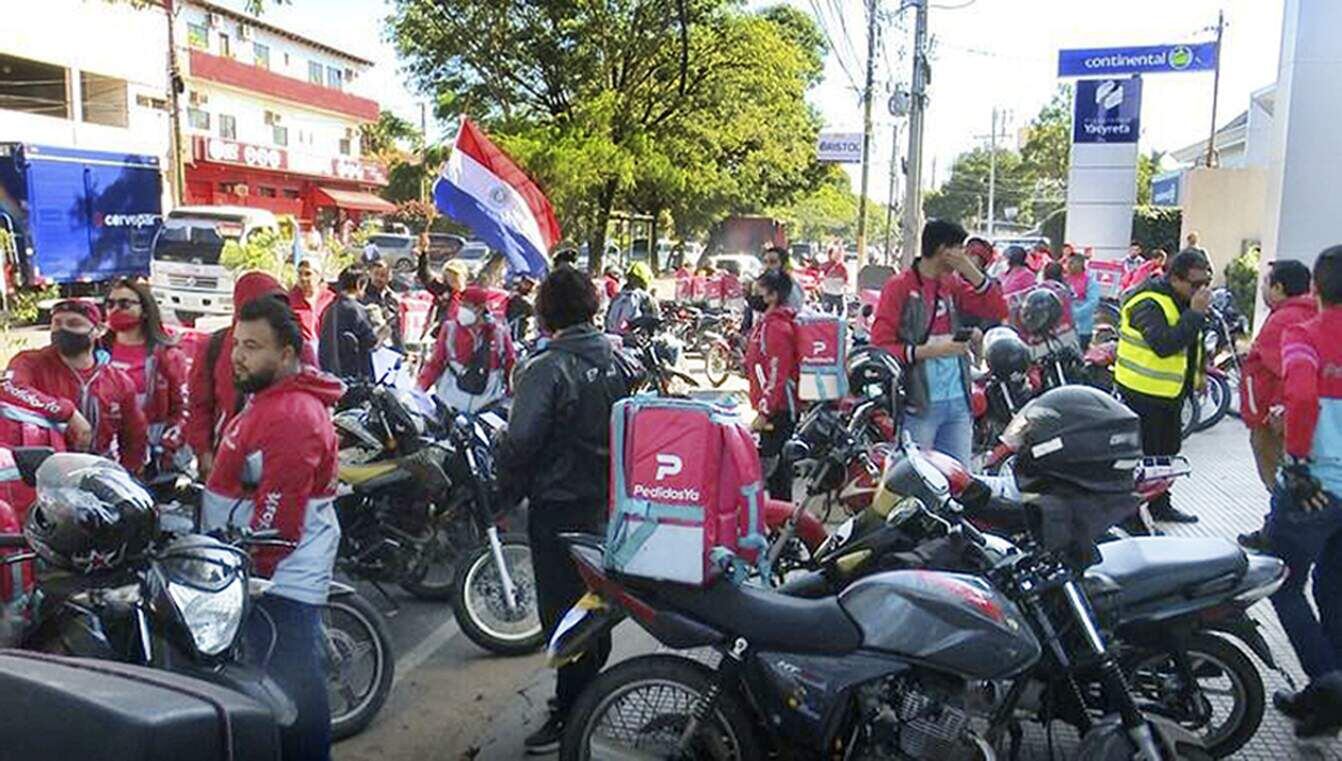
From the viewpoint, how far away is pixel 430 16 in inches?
824

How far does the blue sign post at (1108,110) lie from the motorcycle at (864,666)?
20718 millimetres

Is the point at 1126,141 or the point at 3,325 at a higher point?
the point at 1126,141

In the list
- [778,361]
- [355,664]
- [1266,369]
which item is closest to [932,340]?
[778,361]

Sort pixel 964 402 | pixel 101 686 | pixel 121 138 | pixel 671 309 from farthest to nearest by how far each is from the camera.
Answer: pixel 121 138 < pixel 671 309 < pixel 964 402 < pixel 101 686

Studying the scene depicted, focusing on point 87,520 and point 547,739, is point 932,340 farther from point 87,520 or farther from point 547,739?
point 87,520

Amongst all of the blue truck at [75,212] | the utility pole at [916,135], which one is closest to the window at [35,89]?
the blue truck at [75,212]

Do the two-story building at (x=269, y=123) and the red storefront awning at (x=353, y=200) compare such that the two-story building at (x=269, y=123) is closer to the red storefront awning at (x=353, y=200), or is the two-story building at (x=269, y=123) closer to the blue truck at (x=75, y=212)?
the red storefront awning at (x=353, y=200)

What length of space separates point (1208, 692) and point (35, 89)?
35.1 metres

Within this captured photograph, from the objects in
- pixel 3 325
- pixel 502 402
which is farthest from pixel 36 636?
pixel 3 325

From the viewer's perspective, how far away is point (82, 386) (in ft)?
15.9

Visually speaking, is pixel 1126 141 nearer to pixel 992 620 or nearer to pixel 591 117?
pixel 591 117

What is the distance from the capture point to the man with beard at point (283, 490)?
3.20 meters

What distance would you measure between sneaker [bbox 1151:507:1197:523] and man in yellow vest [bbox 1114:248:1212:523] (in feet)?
2.17

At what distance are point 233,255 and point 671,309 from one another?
26.1 ft
